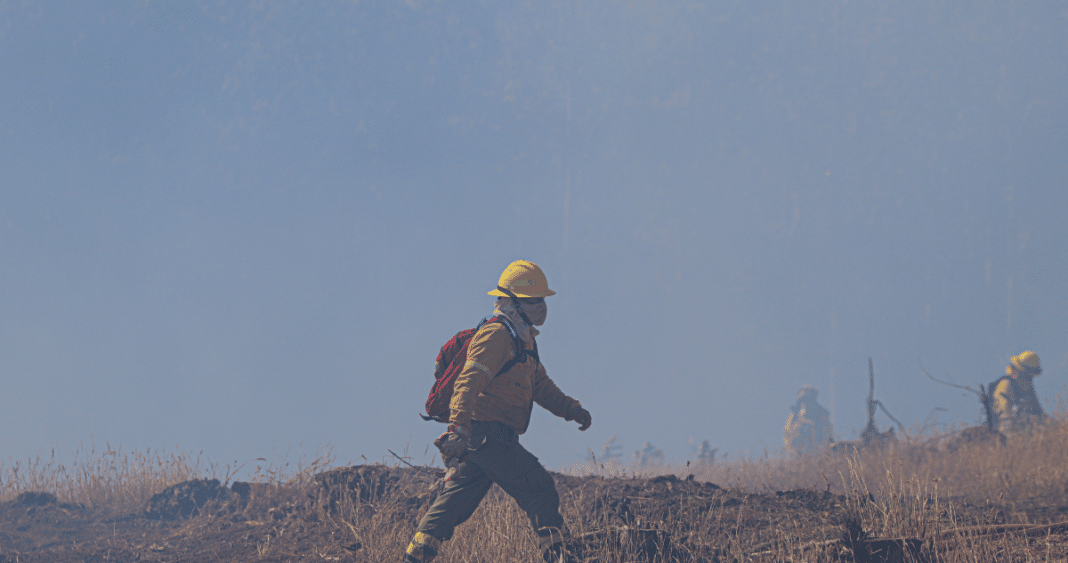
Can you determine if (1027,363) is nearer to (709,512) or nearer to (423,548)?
(709,512)

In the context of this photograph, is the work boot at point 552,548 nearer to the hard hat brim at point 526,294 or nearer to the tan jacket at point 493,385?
the tan jacket at point 493,385

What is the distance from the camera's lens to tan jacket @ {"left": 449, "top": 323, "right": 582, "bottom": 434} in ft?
14.1

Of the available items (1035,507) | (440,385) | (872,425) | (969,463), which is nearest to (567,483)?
(440,385)

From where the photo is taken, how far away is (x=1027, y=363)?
1538 cm

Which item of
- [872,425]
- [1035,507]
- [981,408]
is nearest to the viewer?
[1035,507]

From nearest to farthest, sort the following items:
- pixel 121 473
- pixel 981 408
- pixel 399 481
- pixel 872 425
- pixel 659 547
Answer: pixel 659 547
pixel 399 481
pixel 121 473
pixel 981 408
pixel 872 425

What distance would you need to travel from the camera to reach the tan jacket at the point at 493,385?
4.29 m

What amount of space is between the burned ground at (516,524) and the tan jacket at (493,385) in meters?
0.95

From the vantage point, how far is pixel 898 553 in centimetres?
427

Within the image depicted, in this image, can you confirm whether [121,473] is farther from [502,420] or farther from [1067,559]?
[1067,559]

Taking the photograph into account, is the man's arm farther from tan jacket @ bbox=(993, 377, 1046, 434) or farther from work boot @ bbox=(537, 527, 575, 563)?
tan jacket @ bbox=(993, 377, 1046, 434)

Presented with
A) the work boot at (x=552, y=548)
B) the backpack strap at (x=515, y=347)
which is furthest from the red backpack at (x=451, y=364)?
the work boot at (x=552, y=548)

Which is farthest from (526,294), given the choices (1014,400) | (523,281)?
(1014,400)

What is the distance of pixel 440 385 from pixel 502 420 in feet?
1.49
